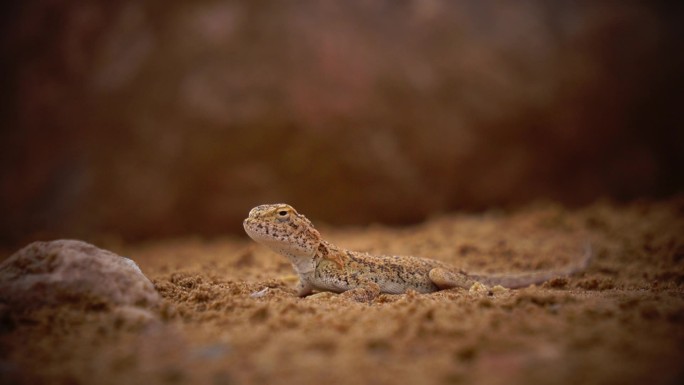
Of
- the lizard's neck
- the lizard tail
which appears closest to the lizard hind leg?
the lizard tail

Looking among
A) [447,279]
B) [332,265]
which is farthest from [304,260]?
[447,279]

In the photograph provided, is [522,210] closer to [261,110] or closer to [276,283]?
[261,110]

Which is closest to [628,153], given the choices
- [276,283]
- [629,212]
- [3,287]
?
[629,212]

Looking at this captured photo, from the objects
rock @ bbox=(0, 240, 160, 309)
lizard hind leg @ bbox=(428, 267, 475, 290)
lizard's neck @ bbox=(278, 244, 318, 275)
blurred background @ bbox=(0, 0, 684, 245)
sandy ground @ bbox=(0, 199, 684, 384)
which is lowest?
sandy ground @ bbox=(0, 199, 684, 384)

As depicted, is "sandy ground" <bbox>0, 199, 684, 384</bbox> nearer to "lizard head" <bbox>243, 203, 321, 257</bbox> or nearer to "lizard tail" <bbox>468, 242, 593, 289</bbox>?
"lizard tail" <bbox>468, 242, 593, 289</bbox>

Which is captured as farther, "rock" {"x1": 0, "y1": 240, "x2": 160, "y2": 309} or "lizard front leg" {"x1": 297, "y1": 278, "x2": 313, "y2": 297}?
"lizard front leg" {"x1": 297, "y1": 278, "x2": 313, "y2": 297}

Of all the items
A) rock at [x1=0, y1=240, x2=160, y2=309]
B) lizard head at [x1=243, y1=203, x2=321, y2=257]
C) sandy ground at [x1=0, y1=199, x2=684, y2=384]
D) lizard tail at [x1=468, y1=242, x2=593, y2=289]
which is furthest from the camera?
lizard tail at [x1=468, y1=242, x2=593, y2=289]

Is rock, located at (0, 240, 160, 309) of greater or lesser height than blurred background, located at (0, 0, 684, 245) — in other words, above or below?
below
